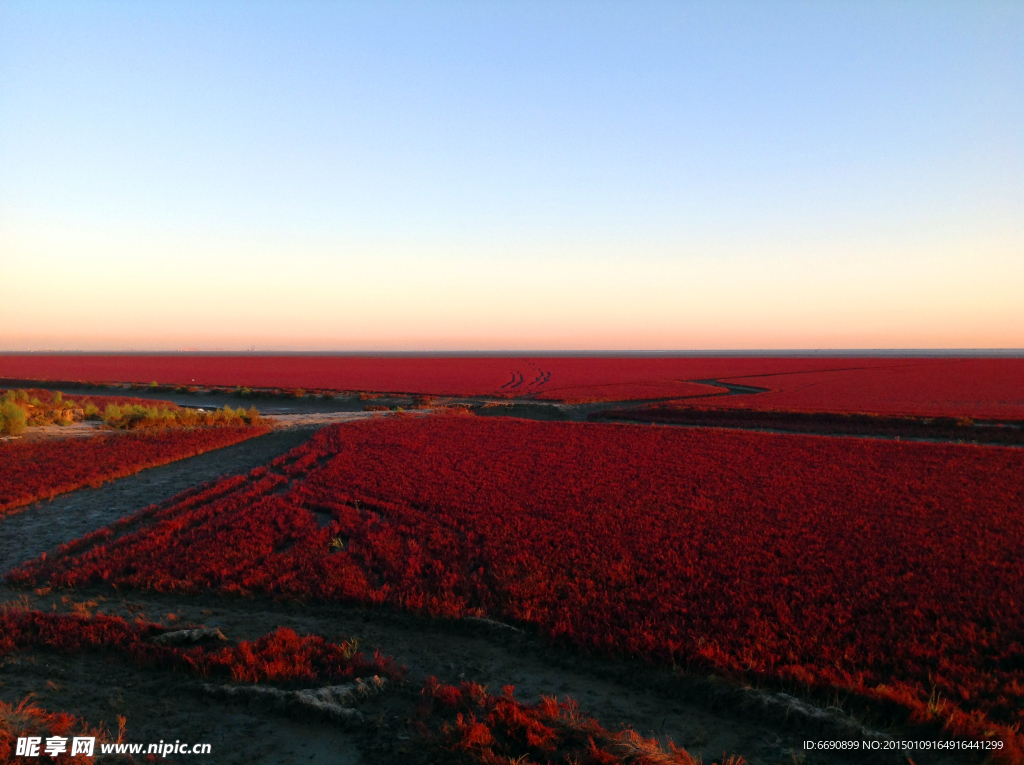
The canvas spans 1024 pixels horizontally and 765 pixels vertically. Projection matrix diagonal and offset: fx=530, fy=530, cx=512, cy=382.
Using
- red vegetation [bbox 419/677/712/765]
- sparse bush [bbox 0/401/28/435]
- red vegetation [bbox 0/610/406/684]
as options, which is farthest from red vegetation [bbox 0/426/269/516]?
red vegetation [bbox 419/677/712/765]

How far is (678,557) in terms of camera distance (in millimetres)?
9852

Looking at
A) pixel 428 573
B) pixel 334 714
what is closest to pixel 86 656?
pixel 334 714

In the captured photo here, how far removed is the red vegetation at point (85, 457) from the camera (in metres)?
15.6

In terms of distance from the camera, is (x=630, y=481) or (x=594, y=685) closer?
(x=594, y=685)

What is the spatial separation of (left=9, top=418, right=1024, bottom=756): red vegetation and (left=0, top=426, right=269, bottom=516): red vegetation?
4.42 metres

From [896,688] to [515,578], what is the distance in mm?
5297

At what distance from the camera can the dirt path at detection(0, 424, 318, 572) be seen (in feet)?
38.2

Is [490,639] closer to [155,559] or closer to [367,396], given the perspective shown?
[155,559]

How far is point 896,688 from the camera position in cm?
570

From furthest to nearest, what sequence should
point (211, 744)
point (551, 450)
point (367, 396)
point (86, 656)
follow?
point (367, 396), point (551, 450), point (86, 656), point (211, 744)

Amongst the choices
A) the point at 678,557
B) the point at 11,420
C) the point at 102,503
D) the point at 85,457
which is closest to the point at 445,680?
the point at 678,557

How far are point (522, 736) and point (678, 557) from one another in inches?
224

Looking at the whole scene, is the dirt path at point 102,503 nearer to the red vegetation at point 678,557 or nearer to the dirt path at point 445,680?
the red vegetation at point 678,557

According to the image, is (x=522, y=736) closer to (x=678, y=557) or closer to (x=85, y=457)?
(x=678, y=557)
